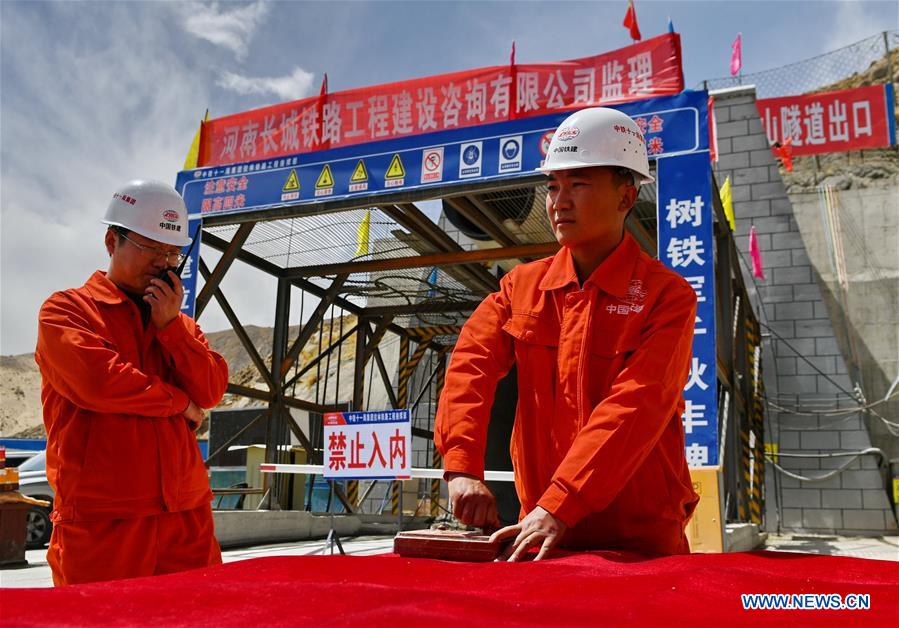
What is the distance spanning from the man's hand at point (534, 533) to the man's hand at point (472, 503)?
216 mm

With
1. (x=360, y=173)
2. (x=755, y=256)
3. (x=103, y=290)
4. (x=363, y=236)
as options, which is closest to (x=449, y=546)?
(x=103, y=290)

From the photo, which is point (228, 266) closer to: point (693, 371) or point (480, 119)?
point (480, 119)

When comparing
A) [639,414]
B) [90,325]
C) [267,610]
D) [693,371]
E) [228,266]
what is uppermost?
[228,266]

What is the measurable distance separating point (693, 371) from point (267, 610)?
5718 millimetres

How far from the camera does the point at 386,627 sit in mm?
938

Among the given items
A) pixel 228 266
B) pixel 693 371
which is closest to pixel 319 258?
pixel 228 266

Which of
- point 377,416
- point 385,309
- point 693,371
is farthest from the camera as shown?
point 385,309

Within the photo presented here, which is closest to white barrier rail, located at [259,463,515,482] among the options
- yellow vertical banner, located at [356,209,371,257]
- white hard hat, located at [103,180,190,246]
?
white hard hat, located at [103,180,190,246]

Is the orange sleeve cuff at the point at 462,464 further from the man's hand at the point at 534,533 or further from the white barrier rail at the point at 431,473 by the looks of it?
the white barrier rail at the point at 431,473

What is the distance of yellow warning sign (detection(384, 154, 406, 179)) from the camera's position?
320 inches

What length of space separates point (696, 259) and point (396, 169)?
3196 millimetres

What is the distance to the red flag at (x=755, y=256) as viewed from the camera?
13.4m

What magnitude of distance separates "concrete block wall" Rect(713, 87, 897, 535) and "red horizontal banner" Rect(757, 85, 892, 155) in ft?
10.6

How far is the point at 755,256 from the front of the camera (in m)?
13.4
